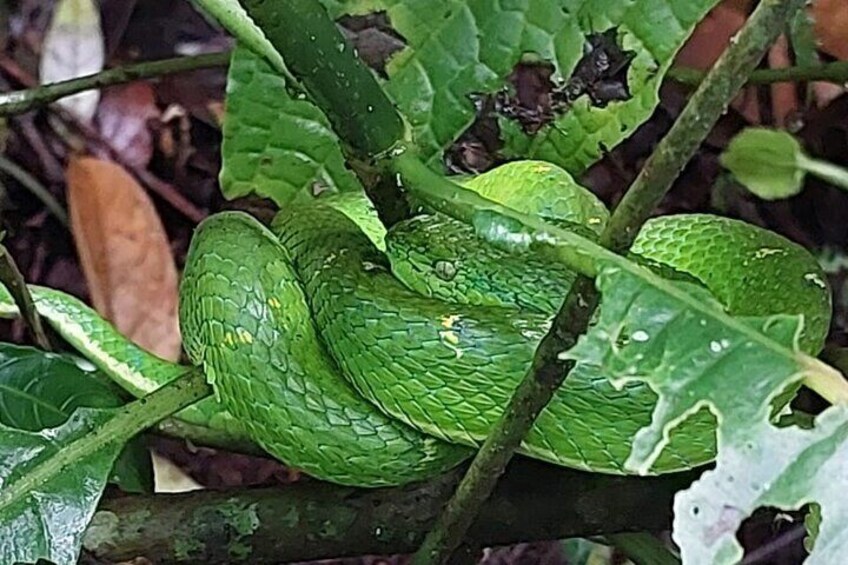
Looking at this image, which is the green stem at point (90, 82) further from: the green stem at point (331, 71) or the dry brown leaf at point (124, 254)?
the dry brown leaf at point (124, 254)

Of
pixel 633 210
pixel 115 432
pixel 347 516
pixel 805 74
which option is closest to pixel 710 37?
pixel 805 74

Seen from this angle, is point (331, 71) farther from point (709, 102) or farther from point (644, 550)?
point (644, 550)

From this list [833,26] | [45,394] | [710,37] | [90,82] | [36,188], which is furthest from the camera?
[36,188]

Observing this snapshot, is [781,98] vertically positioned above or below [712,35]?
below

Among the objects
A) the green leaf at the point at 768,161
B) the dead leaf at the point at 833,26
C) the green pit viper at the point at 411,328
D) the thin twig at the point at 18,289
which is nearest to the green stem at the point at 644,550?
the green pit viper at the point at 411,328

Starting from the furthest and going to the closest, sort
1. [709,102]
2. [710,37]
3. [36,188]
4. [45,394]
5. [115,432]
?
[36,188] < [710,37] < [45,394] < [115,432] < [709,102]

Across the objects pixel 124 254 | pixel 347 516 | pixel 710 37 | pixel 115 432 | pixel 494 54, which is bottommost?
pixel 124 254
